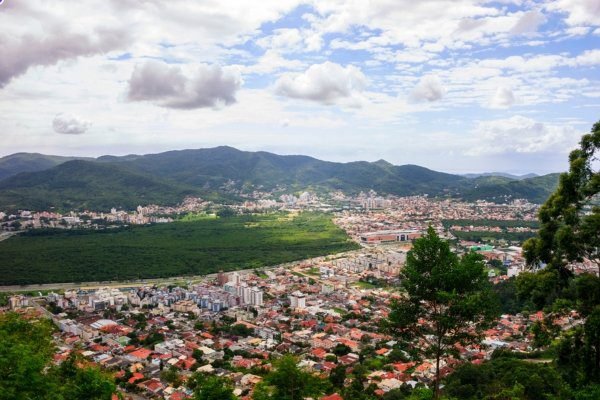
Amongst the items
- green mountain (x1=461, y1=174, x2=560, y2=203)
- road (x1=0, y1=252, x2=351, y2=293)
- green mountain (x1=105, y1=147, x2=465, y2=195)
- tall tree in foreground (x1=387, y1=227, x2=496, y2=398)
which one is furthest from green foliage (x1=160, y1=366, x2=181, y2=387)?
green mountain (x1=105, y1=147, x2=465, y2=195)

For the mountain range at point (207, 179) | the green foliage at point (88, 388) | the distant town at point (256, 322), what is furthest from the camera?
the mountain range at point (207, 179)

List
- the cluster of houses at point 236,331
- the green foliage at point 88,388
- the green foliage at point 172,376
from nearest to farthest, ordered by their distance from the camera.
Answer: the green foliage at point 88,388 → the green foliage at point 172,376 → the cluster of houses at point 236,331

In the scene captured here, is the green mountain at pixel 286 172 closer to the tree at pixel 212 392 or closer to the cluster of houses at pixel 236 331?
the cluster of houses at pixel 236 331

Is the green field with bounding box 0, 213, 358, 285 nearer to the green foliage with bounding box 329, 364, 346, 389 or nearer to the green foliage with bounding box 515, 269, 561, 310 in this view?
the green foliage with bounding box 329, 364, 346, 389

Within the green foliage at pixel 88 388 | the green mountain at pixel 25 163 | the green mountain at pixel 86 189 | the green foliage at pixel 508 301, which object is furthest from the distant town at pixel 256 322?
the green mountain at pixel 25 163

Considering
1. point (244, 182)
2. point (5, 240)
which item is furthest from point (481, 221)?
point (244, 182)

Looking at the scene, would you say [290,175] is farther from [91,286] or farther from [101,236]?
[91,286]

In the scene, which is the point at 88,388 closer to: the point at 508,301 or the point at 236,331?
the point at 236,331
